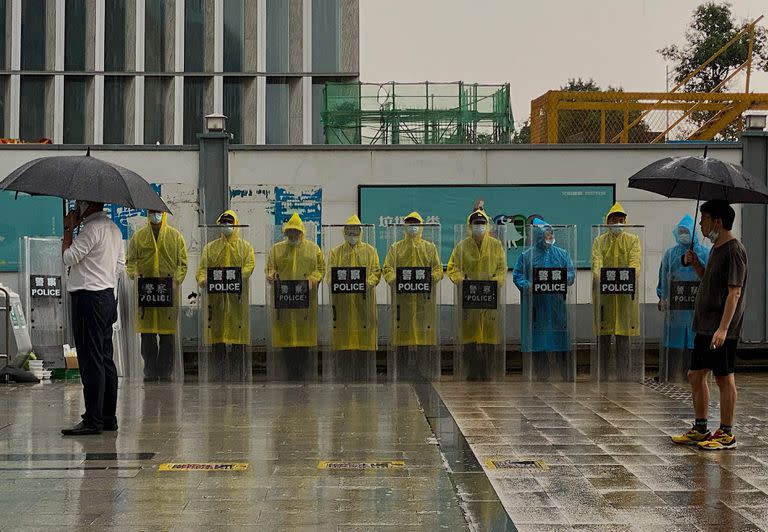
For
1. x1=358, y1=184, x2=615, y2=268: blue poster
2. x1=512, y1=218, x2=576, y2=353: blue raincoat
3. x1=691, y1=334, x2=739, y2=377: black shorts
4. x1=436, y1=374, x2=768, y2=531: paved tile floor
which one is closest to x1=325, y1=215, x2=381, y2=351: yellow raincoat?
x1=436, y1=374, x2=768, y2=531: paved tile floor

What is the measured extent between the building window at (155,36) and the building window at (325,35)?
4956 mm

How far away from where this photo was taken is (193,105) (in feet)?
129

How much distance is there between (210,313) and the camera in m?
14.1

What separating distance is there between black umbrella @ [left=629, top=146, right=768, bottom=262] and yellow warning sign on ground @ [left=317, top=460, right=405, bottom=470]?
312 cm

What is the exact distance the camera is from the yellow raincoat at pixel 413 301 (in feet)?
45.9

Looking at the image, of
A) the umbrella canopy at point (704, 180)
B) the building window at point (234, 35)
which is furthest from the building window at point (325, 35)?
the umbrella canopy at point (704, 180)

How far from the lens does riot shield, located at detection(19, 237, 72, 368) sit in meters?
13.9

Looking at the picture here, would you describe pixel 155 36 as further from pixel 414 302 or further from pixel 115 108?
pixel 414 302

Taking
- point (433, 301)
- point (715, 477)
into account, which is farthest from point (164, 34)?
point (715, 477)

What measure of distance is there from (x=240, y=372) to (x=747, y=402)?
582cm

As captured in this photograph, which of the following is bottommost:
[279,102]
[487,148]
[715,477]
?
[715,477]

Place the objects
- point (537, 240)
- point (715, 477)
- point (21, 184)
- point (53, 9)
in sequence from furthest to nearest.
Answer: point (53, 9) < point (537, 240) < point (21, 184) < point (715, 477)

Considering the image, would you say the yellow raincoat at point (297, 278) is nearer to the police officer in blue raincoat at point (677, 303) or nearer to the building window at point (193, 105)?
the police officer in blue raincoat at point (677, 303)

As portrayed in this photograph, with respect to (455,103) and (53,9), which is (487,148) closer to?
(455,103)
